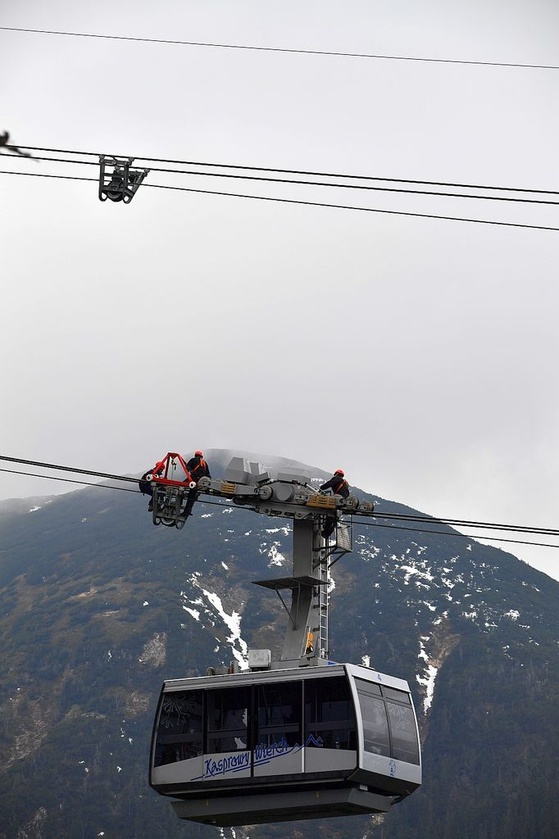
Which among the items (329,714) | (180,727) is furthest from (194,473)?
(329,714)

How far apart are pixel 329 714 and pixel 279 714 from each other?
153cm

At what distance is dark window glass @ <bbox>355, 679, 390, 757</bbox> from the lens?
125 ft

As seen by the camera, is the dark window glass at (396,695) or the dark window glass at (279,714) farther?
the dark window glass at (396,695)

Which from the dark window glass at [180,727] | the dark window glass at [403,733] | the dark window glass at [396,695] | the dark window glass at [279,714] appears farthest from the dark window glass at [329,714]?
the dark window glass at [180,727]

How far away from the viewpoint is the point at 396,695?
131 ft

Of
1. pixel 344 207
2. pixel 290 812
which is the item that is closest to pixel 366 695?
pixel 290 812

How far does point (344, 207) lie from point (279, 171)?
3.32 m

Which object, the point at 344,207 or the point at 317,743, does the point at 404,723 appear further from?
the point at 344,207

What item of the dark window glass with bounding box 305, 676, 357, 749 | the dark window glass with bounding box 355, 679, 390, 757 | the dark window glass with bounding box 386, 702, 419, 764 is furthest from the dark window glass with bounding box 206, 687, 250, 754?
the dark window glass with bounding box 386, 702, 419, 764

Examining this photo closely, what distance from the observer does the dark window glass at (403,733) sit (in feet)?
129

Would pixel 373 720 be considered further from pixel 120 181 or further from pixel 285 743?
pixel 120 181

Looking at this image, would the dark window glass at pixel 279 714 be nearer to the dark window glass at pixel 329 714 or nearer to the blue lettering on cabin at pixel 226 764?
the dark window glass at pixel 329 714

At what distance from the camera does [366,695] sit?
3872cm

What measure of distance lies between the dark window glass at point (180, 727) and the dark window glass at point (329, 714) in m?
3.53
